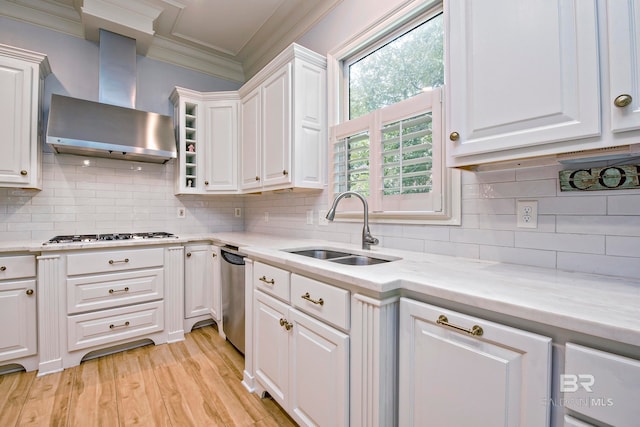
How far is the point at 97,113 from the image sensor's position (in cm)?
245

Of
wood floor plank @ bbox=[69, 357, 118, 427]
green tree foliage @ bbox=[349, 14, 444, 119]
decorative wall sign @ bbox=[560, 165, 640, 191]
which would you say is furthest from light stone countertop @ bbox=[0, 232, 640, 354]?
wood floor plank @ bbox=[69, 357, 118, 427]

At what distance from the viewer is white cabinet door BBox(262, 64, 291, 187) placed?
2234 millimetres

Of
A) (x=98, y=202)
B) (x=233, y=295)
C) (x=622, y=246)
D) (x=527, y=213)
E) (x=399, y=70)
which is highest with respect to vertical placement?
(x=399, y=70)

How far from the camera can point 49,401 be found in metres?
1.75

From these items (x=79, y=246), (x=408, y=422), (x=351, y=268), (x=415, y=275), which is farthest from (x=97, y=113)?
(x=408, y=422)

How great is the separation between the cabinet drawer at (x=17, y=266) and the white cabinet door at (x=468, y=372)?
254cm

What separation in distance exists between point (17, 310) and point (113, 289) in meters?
0.55

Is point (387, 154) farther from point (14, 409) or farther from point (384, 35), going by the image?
point (14, 409)

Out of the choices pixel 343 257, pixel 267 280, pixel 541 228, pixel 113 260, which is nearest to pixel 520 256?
pixel 541 228

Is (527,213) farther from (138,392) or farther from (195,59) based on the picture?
(195,59)

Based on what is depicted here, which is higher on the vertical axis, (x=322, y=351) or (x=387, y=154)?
(x=387, y=154)

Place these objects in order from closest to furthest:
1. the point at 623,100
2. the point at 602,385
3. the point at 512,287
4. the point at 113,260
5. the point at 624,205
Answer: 1. the point at 602,385
2. the point at 623,100
3. the point at 512,287
4. the point at 624,205
5. the point at 113,260

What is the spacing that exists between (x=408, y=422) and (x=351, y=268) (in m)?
0.57

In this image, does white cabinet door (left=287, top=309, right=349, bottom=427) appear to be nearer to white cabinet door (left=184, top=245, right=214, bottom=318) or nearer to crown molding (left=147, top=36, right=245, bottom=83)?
white cabinet door (left=184, top=245, right=214, bottom=318)
